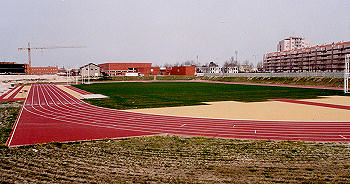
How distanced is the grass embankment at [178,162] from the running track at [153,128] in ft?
3.76

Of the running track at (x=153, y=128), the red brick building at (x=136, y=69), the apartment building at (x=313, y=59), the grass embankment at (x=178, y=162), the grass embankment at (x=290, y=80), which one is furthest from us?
the red brick building at (x=136, y=69)

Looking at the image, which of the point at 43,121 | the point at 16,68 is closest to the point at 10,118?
the point at 43,121

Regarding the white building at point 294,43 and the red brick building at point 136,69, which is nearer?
the red brick building at point 136,69

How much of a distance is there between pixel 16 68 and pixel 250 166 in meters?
124

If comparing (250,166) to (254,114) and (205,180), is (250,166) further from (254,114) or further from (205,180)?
(254,114)

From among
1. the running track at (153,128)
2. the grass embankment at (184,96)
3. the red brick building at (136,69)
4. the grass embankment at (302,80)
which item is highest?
the red brick building at (136,69)

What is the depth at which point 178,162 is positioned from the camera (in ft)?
25.0

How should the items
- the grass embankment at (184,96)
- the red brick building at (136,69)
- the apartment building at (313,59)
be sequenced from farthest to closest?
the red brick building at (136,69)
the apartment building at (313,59)
the grass embankment at (184,96)

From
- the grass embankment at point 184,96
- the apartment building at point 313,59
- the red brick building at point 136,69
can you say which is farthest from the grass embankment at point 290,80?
the apartment building at point 313,59

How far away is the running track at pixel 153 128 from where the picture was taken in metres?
10.9

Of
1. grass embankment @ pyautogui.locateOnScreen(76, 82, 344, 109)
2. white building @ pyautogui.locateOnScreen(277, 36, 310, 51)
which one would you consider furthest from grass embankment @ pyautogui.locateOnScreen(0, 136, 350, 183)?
white building @ pyautogui.locateOnScreen(277, 36, 310, 51)

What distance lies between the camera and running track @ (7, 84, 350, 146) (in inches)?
427

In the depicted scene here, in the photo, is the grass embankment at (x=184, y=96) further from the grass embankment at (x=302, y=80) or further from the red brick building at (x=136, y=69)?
the red brick building at (x=136, y=69)

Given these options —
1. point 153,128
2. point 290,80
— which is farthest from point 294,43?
point 153,128
